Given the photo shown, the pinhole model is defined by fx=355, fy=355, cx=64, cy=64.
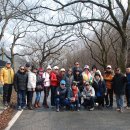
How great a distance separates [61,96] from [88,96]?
3.70 ft

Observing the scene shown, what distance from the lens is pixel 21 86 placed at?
14.6 m

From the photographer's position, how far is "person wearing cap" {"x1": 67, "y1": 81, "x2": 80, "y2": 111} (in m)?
14.3

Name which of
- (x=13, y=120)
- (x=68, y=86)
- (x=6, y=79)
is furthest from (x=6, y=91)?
(x=13, y=120)

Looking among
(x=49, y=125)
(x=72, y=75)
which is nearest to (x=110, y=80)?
(x=72, y=75)

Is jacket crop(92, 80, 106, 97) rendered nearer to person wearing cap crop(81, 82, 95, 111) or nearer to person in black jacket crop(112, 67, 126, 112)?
person wearing cap crop(81, 82, 95, 111)

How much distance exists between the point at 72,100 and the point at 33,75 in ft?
6.60

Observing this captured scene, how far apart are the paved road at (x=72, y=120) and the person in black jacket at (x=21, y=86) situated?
0.79 meters

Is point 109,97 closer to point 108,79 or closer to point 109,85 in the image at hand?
point 109,85

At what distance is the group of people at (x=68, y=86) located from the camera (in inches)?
Answer: 572

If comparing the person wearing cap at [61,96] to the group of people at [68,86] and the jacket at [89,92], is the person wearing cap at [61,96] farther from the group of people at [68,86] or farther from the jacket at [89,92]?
the jacket at [89,92]

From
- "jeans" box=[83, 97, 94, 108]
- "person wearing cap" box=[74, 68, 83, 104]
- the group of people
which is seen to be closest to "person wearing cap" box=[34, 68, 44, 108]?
the group of people

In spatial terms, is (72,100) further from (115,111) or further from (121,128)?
(121,128)

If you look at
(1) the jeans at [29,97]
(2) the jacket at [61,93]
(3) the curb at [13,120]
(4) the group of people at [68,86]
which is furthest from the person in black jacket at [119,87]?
(3) the curb at [13,120]

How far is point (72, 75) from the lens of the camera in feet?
49.6
